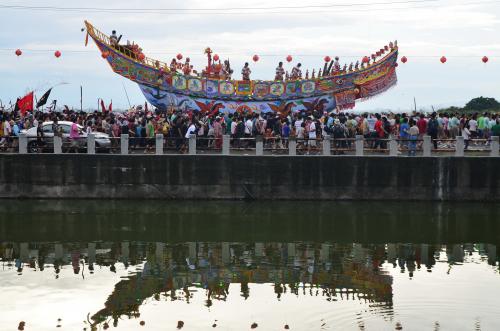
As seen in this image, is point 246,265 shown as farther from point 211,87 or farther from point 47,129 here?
point 211,87

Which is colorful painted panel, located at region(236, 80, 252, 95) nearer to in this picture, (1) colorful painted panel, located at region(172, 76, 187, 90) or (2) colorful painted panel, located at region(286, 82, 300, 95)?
(2) colorful painted panel, located at region(286, 82, 300, 95)

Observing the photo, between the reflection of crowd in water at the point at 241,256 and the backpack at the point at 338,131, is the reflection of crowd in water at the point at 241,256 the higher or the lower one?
the lower one

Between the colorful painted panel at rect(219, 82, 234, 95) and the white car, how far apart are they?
11.1 m

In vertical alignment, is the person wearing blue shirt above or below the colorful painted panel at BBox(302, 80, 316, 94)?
below

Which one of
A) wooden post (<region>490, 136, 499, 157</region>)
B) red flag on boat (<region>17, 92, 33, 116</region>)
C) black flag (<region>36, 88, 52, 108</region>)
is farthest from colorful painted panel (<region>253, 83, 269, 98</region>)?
wooden post (<region>490, 136, 499, 157</region>)

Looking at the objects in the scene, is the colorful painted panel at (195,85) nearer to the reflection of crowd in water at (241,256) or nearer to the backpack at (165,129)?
the backpack at (165,129)

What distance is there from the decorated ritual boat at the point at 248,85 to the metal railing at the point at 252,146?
36.1 ft

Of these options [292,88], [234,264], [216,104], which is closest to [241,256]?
[234,264]

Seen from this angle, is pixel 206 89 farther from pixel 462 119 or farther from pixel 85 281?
pixel 85 281

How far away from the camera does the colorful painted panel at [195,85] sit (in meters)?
39.1

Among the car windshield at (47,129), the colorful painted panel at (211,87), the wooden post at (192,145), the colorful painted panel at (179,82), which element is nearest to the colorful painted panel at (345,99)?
the colorful painted panel at (211,87)

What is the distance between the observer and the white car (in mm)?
27141

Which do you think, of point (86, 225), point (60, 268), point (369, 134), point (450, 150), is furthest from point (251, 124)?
point (60, 268)

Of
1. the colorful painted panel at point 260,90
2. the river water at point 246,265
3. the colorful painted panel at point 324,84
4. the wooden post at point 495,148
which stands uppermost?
the colorful painted panel at point 324,84
